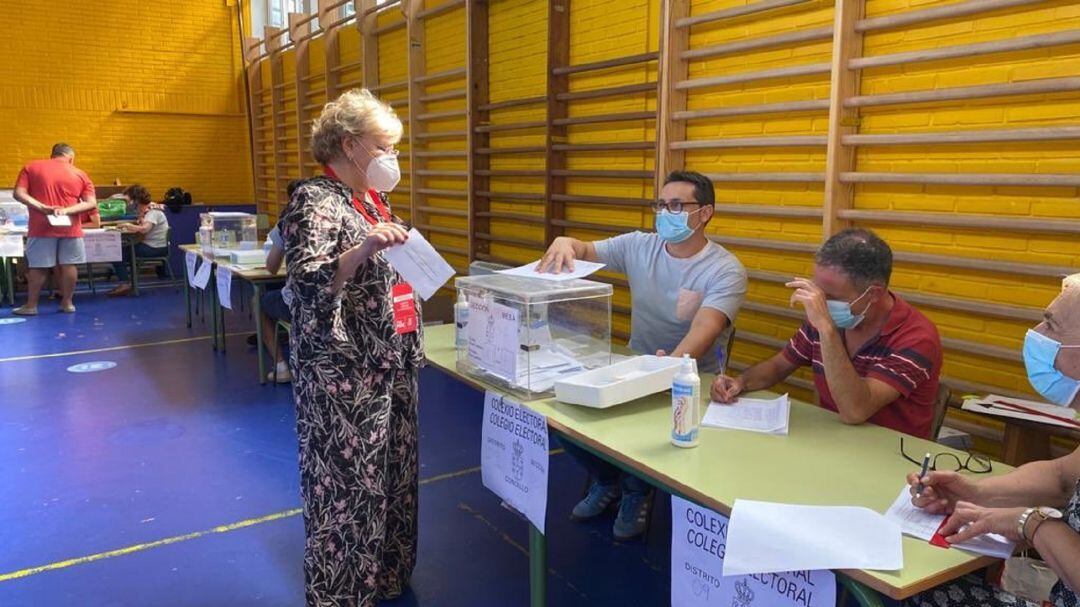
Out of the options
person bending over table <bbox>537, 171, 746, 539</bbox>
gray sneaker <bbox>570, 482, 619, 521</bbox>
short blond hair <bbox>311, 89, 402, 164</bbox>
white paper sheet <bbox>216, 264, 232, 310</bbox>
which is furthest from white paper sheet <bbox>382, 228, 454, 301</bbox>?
white paper sheet <bbox>216, 264, 232, 310</bbox>

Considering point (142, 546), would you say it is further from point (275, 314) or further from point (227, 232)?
point (227, 232)

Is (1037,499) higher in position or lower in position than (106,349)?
higher

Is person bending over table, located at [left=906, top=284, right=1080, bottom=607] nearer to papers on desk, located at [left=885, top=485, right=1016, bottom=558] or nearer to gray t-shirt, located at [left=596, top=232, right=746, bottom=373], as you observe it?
papers on desk, located at [left=885, top=485, right=1016, bottom=558]

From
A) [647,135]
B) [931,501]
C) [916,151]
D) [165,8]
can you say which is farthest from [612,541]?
[165,8]

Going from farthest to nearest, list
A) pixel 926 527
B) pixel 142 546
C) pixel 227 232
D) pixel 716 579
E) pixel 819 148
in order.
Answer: pixel 227 232
pixel 819 148
pixel 142 546
pixel 716 579
pixel 926 527

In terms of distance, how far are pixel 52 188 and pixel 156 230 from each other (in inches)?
51.4

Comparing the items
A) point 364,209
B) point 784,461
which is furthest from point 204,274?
point 784,461

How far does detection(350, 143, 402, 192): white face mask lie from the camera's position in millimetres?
2025

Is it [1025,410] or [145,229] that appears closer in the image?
[1025,410]

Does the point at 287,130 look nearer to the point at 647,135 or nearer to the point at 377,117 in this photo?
the point at 647,135

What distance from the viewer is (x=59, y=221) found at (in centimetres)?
696

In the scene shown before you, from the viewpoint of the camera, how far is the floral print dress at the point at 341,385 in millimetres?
1903

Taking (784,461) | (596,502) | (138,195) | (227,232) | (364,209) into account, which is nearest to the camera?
(784,461)

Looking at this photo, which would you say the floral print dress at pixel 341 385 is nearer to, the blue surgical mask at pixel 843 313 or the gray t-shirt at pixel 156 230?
the blue surgical mask at pixel 843 313
